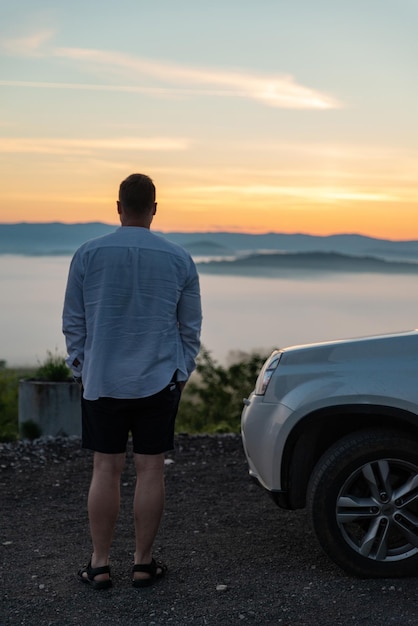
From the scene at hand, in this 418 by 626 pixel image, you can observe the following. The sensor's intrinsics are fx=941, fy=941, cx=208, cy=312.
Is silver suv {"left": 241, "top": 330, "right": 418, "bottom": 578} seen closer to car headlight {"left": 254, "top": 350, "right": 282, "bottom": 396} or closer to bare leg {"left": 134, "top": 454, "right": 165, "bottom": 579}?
car headlight {"left": 254, "top": 350, "right": 282, "bottom": 396}

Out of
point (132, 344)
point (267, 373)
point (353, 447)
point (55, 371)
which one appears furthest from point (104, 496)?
point (55, 371)

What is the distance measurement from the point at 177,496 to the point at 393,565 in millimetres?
2710

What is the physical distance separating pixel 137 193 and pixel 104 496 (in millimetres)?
1602

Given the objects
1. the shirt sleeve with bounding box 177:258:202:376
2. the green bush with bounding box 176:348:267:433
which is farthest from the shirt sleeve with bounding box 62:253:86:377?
the green bush with bounding box 176:348:267:433

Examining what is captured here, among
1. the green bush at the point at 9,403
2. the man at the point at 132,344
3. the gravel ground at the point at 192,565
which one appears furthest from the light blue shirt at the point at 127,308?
the green bush at the point at 9,403

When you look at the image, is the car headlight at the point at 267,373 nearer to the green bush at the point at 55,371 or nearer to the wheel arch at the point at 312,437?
the wheel arch at the point at 312,437

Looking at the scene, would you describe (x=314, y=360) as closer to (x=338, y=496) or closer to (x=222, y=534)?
(x=338, y=496)

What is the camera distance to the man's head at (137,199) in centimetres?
487

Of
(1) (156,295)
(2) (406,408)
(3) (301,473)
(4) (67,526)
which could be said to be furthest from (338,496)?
(4) (67,526)

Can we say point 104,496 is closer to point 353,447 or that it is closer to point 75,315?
point 75,315

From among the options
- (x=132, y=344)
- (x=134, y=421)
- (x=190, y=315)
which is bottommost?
(x=134, y=421)

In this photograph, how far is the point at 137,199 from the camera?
487 cm

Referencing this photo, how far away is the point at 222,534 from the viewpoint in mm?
6359

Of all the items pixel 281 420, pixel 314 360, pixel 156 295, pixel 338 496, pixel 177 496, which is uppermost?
pixel 156 295
